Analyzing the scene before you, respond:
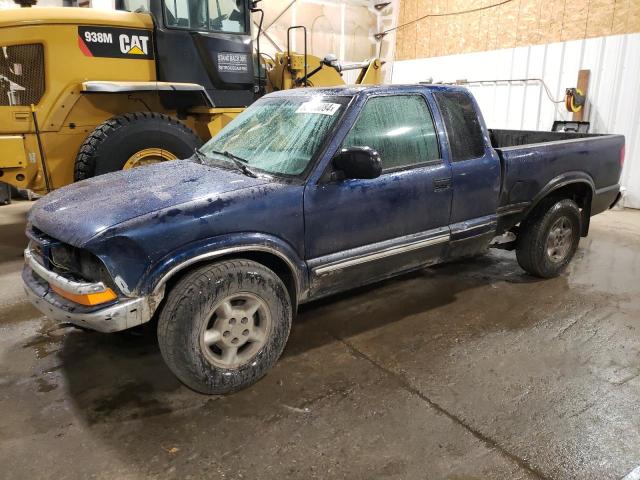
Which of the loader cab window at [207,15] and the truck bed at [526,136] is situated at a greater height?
the loader cab window at [207,15]

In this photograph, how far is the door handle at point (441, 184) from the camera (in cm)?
367

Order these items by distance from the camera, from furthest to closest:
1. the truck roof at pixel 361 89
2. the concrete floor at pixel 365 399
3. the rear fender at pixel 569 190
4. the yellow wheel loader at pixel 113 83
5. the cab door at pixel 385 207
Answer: the yellow wheel loader at pixel 113 83 < the rear fender at pixel 569 190 < the truck roof at pixel 361 89 < the cab door at pixel 385 207 < the concrete floor at pixel 365 399

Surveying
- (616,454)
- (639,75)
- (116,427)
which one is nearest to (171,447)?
(116,427)

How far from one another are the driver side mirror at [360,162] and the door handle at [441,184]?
0.77 m

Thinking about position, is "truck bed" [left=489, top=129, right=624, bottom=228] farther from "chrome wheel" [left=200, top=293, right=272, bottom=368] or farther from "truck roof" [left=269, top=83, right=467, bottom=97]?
"chrome wheel" [left=200, top=293, right=272, bottom=368]

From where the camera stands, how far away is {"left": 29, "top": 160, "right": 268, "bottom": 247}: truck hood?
266 centimetres

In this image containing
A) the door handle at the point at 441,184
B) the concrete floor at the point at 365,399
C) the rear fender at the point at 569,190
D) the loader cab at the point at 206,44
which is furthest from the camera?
the loader cab at the point at 206,44

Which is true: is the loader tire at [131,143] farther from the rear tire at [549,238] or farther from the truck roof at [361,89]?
the rear tire at [549,238]

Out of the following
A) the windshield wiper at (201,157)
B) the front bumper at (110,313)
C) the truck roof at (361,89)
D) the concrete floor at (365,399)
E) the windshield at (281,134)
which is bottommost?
the concrete floor at (365,399)

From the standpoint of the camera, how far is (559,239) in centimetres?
475

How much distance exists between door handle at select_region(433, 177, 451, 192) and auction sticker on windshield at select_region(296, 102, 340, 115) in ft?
3.06

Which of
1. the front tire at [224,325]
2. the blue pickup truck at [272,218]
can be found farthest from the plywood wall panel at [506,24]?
the front tire at [224,325]

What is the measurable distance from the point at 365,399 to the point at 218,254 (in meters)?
1.23

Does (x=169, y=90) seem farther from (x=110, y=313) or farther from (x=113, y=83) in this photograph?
(x=110, y=313)
